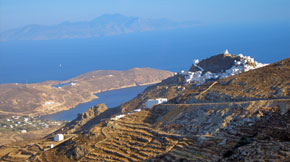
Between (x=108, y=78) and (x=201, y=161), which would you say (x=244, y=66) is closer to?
(x=201, y=161)

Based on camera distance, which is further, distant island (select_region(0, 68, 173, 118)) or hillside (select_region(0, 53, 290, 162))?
distant island (select_region(0, 68, 173, 118))

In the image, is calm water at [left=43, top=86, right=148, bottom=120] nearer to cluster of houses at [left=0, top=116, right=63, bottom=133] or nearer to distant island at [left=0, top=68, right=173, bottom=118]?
distant island at [left=0, top=68, right=173, bottom=118]

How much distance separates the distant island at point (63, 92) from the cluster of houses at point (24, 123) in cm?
752

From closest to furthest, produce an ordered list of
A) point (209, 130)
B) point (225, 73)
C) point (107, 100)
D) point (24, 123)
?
1. point (209, 130)
2. point (225, 73)
3. point (24, 123)
4. point (107, 100)

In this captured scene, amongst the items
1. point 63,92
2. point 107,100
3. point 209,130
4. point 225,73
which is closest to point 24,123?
point 107,100

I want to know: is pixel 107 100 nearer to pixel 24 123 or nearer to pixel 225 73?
pixel 24 123

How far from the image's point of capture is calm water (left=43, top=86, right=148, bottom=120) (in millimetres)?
106188

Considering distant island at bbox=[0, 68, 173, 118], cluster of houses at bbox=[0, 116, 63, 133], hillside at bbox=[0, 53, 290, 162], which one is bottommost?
cluster of houses at bbox=[0, 116, 63, 133]

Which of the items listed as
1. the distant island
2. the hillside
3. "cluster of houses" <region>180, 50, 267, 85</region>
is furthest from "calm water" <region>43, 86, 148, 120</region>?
the hillside

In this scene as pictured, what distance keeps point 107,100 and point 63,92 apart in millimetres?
18264

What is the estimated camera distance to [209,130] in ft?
88.3

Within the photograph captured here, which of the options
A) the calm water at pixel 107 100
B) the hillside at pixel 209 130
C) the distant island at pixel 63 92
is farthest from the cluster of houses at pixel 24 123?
the hillside at pixel 209 130

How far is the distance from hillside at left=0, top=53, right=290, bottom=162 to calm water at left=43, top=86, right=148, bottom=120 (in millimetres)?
67739

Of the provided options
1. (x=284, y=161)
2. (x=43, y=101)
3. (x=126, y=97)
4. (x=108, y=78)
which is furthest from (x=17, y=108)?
(x=284, y=161)
